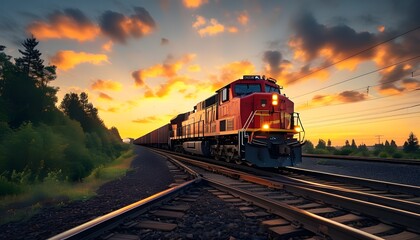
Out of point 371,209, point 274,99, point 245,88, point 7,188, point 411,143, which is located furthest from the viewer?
point 411,143

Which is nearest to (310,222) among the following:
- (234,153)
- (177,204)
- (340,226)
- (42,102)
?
(340,226)

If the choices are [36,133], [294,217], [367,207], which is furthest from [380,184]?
[36,133]

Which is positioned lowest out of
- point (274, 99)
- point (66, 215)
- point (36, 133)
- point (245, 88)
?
point (66, 215)

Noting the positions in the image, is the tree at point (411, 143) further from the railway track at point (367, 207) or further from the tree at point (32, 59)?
the tree at point (32, 59)

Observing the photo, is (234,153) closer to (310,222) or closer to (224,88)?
(224,88)

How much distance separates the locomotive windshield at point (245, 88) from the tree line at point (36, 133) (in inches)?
304

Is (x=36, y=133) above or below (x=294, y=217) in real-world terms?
above

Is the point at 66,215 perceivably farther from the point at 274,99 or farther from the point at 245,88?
the point at 245,88

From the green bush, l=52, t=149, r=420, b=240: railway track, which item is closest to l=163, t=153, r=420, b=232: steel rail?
l=52, t=149, r=420, b=240: railway track

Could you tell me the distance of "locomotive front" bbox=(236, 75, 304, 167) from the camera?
38.4 ft

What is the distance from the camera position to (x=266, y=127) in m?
12.1

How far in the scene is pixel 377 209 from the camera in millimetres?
4539

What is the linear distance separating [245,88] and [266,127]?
251cm

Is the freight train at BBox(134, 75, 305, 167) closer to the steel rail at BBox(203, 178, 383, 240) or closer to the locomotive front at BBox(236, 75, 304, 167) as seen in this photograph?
the locomotive front at BBox(236, 75, 304, 167)
